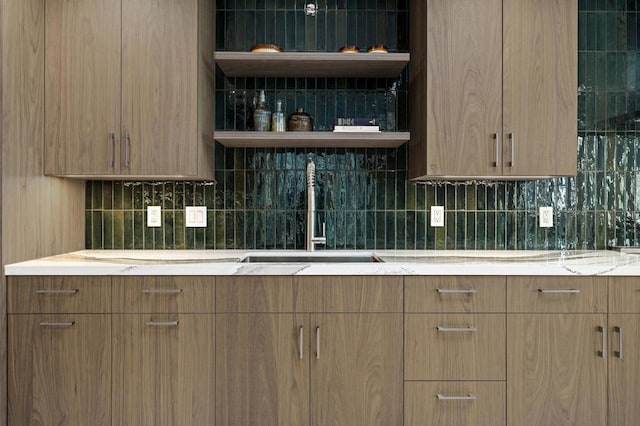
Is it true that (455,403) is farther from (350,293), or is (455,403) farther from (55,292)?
(55,292)

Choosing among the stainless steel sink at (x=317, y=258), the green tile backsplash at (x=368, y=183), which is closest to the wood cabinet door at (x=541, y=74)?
the green tile backsplash at (x=368, y=183)

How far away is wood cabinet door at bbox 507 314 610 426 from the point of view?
190 centimetres

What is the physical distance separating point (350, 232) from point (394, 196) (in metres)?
0.31

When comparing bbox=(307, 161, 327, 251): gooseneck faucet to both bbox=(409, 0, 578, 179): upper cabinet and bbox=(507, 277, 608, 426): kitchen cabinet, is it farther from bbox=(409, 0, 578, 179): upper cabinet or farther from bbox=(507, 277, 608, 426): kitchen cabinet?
bbox=(507, 277, 608, 426): kitchen cabinet

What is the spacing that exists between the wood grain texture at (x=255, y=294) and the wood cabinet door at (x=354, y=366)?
0.46 ft

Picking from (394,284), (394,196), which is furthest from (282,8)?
(394,284)

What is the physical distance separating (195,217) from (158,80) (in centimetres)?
74

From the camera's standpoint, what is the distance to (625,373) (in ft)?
6.28

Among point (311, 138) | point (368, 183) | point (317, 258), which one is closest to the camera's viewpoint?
point (311, 138)

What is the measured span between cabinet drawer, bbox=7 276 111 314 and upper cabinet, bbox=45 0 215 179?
1.67 feet

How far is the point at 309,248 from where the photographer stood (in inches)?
96.5

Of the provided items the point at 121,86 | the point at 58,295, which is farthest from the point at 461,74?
the point at 58,295

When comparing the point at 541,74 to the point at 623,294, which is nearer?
the point at 623,294

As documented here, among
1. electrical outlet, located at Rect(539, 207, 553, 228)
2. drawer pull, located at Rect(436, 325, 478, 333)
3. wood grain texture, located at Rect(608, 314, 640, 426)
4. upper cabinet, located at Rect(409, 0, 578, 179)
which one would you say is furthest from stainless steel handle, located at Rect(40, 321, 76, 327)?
electrical outlet, located at Rect(539, 207, 553, 228)
